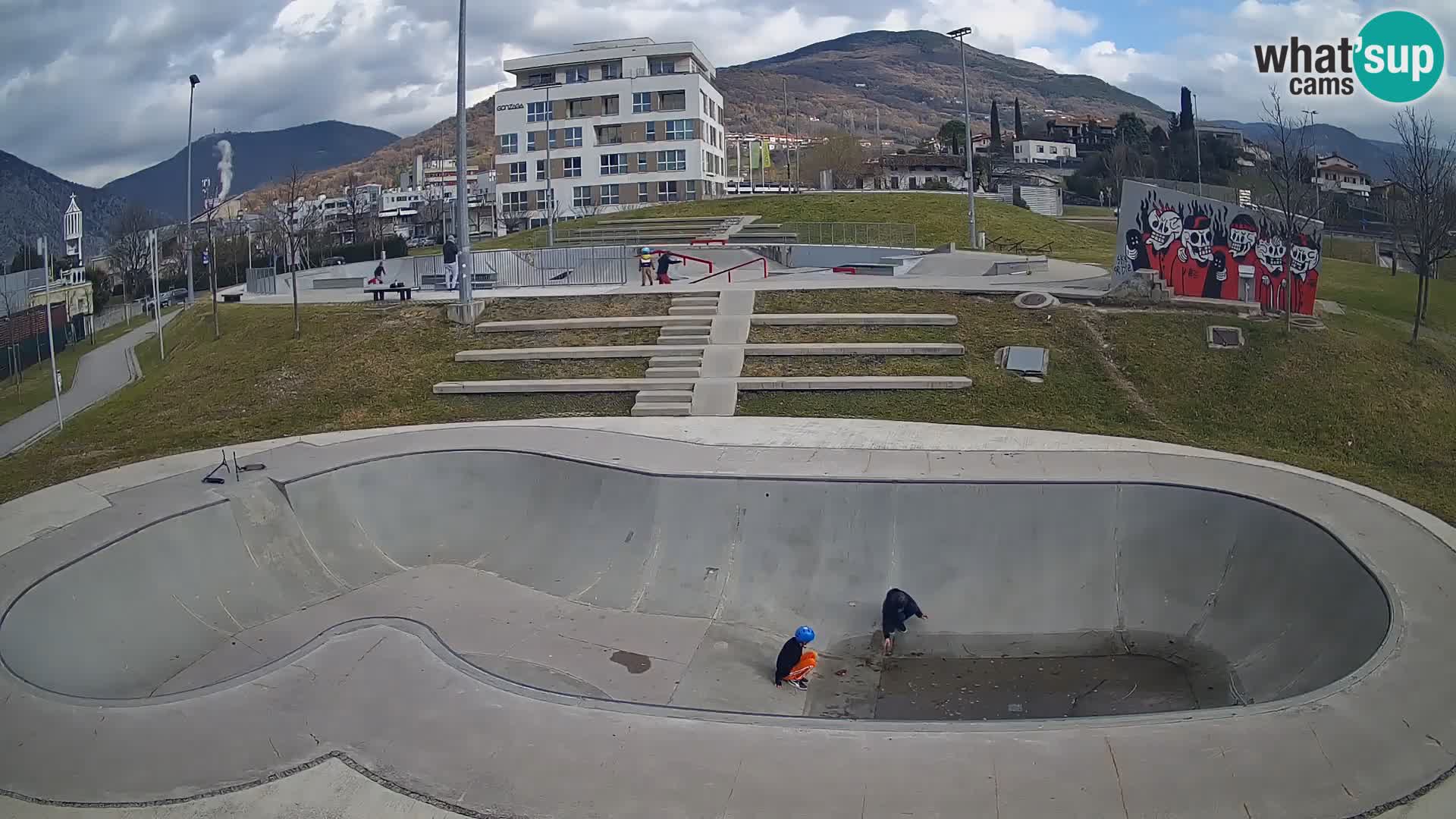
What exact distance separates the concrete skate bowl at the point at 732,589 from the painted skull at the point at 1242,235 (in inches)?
460

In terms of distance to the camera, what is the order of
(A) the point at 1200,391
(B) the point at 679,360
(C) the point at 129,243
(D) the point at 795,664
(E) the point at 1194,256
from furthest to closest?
(C) the point at 129,243, (E) the point at 1194,256, (B) the point at 679,360, (A) the point at 1200,391, (D) the point at 795,664

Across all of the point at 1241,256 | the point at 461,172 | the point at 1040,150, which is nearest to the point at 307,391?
the point at 461,172

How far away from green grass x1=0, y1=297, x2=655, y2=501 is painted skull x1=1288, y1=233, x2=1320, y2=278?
616 inches

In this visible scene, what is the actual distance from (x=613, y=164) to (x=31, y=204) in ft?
155

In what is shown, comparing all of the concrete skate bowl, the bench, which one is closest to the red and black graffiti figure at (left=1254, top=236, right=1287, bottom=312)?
the concrete skate bowl

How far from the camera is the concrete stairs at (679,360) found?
21.6 metres

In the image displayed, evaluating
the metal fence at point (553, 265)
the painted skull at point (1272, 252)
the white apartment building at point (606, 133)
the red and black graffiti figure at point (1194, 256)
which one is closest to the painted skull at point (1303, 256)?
the painted skull at point (1272, 252)

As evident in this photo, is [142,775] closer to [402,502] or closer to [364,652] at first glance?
[364,652]

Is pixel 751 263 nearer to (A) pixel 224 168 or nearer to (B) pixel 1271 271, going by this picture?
(B) pixel 1271 271

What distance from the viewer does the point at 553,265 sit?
126 ft

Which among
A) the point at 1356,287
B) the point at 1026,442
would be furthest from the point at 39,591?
the point at 1356,287

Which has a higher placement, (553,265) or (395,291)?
(553,265)

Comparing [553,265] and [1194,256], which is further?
[553,265]

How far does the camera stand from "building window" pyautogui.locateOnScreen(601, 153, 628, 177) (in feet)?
222
